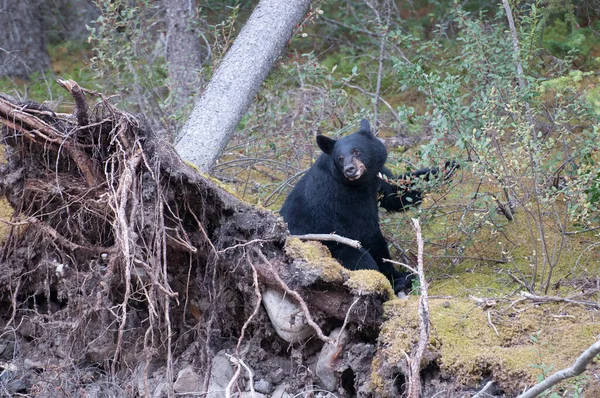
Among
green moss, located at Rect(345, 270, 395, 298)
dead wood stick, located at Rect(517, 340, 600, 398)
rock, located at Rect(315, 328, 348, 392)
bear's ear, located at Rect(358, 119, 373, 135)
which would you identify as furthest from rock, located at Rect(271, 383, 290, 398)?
bear's ear, located at Rect(358, 119, 373, 135)

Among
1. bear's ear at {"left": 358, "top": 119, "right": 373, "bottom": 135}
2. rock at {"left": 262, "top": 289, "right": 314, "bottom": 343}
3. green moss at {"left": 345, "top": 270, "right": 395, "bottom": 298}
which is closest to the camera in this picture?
green moss at {"left": 345, "top": 270, "right": 395, "bottom": 298}

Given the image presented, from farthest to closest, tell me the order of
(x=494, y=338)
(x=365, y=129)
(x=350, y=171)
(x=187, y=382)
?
(x=365, y=129)
(x=350, y=171)
(x=187, y=382)
(x=494, y=338)

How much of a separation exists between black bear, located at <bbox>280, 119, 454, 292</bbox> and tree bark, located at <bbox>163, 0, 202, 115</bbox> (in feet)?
11.2

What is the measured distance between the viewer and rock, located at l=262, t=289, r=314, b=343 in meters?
4.87

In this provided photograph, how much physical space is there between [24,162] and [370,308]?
106 inches

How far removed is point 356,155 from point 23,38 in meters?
7.80

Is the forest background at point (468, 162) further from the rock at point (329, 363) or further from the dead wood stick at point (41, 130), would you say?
the dead wood stick at point (41, 130)

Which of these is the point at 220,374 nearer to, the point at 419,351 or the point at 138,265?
the point at 138,265

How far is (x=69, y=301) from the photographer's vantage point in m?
5.18

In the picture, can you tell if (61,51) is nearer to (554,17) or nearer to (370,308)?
(554,17)

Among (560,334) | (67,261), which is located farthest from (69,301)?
(560,334)

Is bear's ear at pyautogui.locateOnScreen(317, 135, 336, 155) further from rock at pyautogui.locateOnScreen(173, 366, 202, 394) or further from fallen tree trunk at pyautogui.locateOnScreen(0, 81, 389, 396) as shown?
rock at pyautogui.locateOnScreen(173, 366, 202, 394)

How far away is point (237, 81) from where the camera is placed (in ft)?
23.1

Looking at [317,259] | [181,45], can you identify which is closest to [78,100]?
[317,259]
